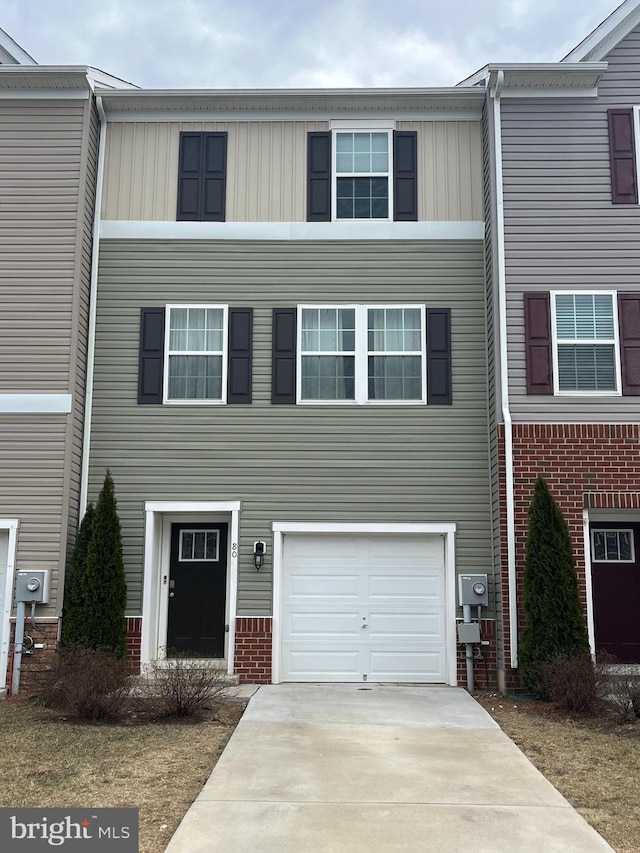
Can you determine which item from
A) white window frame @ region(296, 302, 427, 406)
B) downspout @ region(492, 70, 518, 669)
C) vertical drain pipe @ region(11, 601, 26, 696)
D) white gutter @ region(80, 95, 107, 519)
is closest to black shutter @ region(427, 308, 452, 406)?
white window frame @ region(296, 302, 427, 406)

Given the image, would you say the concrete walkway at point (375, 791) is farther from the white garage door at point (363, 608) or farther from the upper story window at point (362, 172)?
the upper story window at point (362, 172)

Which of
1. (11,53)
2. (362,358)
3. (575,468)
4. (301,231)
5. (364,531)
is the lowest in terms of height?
(364,531)

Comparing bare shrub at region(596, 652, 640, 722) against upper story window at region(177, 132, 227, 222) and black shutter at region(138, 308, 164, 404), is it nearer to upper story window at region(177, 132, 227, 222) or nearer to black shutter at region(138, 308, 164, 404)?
black shutter at region(138, 308, 164, 404)

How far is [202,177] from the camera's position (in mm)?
11977

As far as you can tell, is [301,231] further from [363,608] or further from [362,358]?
[363,608]

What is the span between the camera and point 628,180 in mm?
11445

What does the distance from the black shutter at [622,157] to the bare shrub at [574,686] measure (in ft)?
19.8

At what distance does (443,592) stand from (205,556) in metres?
3.19

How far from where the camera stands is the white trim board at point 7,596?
34.6ft

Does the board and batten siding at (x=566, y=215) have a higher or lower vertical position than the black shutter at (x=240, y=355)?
higher

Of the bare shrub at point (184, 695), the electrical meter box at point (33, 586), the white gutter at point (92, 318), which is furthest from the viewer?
the white gutter at point (92, 318)

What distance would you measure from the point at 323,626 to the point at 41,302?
5.57 m

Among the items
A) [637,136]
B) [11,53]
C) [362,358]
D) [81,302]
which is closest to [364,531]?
[362,358]

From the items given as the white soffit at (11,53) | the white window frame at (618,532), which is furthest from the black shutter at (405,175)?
the white soffit at (11,53)
